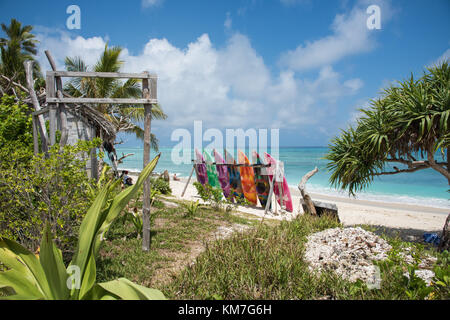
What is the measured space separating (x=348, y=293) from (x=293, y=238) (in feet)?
5.89

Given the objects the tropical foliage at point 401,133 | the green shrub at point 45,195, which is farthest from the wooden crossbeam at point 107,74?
the tropical foliage at point 401,133

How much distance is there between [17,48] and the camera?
16.9 meters

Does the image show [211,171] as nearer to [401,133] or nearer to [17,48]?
[401,133]

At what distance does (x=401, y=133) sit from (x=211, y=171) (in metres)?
8.52

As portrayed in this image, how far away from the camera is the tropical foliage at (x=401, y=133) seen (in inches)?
214

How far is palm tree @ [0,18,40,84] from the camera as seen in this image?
15.2 metres

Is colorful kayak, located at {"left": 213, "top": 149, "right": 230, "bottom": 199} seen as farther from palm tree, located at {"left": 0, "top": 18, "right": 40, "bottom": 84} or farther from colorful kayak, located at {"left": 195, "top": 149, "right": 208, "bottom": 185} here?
palm tree, located at {"left": 0, "top": 18, "right": 40, "bottom": 84}

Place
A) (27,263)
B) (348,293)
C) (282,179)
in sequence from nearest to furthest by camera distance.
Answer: (27,263) → (348,293) → (282,179)

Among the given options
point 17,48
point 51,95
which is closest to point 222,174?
point 51,95

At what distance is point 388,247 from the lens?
3.92 m
